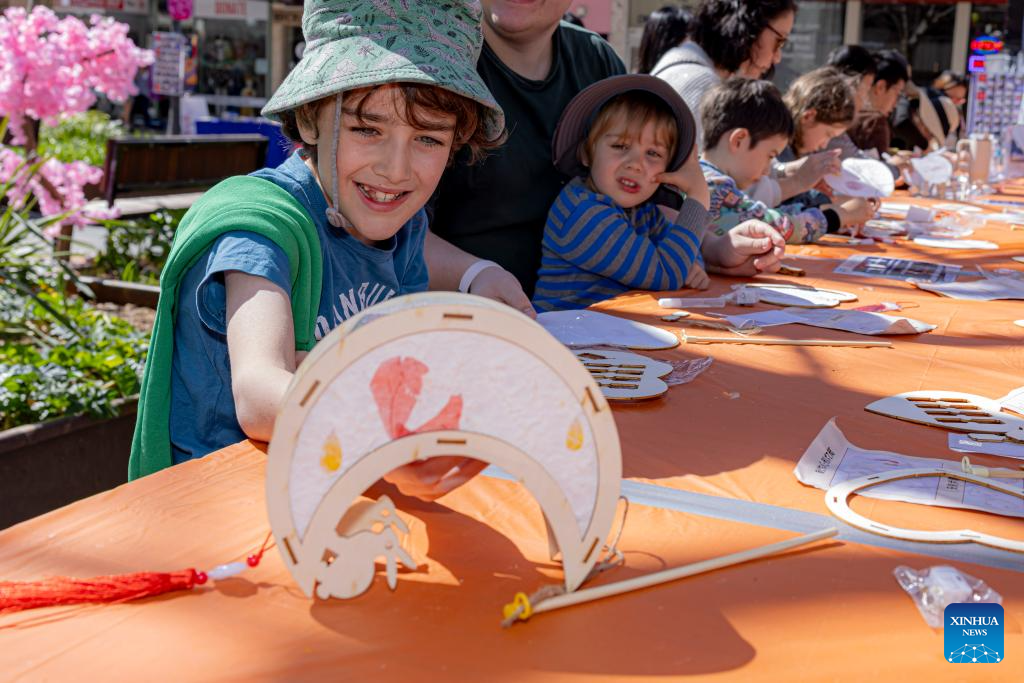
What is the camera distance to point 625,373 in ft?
5.02

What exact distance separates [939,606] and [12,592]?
0.75 meters

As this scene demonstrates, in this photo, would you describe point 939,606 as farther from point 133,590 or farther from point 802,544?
point 133,590

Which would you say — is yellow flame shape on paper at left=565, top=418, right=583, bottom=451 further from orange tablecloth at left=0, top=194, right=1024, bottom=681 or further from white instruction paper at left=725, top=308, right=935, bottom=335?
white instruction paper at left=725, top=308, right=935, bottom=335

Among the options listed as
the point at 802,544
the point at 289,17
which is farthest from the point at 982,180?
the point at 289,17

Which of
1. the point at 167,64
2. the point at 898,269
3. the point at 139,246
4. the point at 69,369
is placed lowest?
the point at 69,369

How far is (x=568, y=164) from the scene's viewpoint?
100 inches

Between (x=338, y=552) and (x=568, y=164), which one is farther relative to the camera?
(x=568, y=164)

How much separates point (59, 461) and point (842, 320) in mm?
1918

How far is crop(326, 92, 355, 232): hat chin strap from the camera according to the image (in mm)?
1377

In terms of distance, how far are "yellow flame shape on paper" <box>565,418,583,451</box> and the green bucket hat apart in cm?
62

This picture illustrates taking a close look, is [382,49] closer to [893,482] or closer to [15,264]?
[893,482]

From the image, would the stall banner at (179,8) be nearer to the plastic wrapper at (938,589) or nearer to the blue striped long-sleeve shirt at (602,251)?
the blue striped long-sleeve shirt at (602,251)

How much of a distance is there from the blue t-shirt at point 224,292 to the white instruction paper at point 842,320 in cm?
74

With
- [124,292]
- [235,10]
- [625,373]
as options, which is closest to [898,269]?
[625,373]
